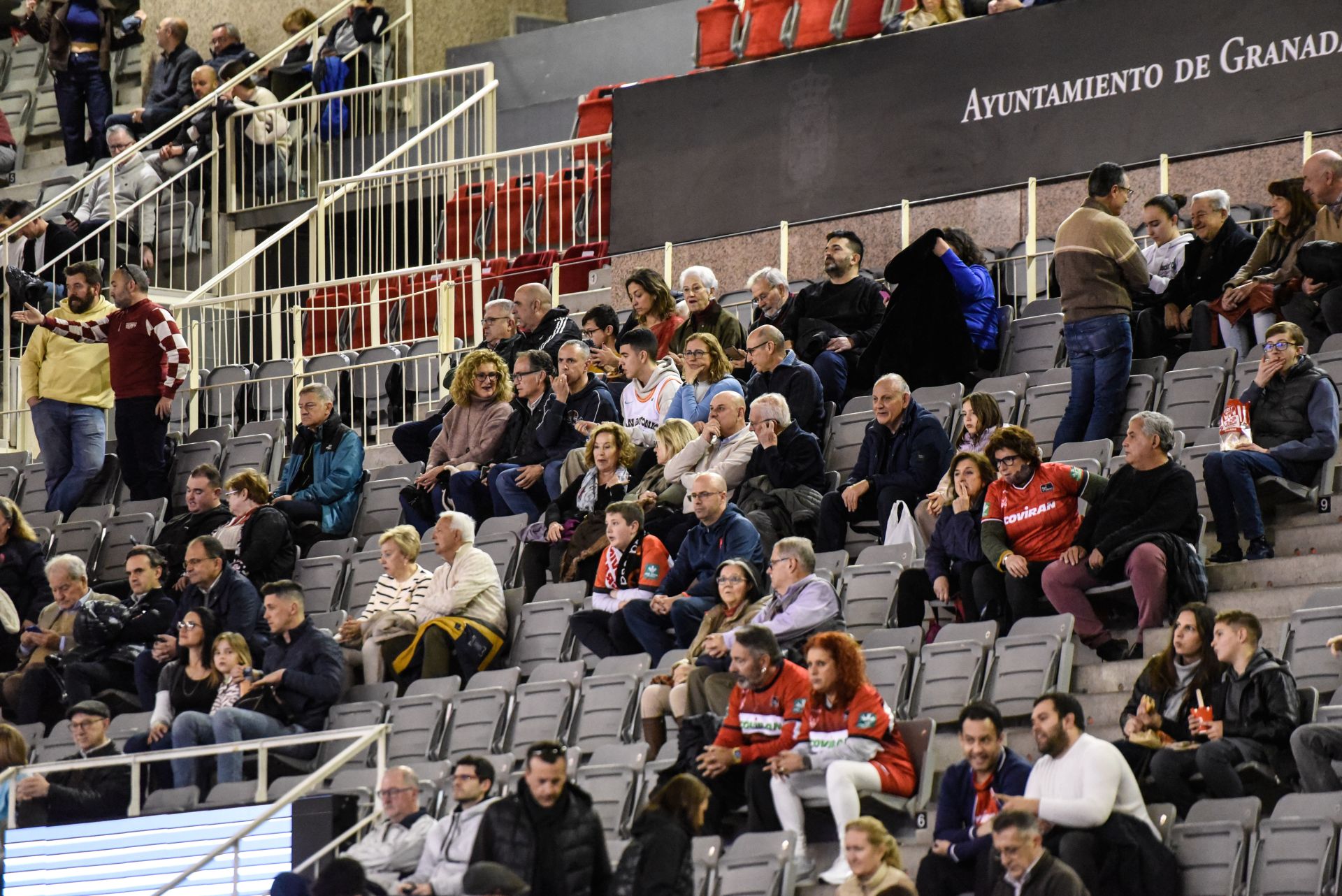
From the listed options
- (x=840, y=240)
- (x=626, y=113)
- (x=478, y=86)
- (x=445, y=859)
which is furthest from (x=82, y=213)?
(x=445, y=859)

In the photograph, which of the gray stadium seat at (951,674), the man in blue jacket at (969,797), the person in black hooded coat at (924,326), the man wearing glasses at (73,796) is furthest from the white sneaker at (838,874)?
the person in black hooded coat at (924,326)

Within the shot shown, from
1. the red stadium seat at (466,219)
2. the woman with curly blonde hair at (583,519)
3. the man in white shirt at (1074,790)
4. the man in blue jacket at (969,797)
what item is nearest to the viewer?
the man in white shirt at (1074,790)

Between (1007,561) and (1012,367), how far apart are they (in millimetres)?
2358

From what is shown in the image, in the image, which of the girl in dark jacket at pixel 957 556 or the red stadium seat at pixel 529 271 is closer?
the girl in dark jacket at pixel 957 556

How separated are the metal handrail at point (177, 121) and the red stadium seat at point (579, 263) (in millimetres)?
3190

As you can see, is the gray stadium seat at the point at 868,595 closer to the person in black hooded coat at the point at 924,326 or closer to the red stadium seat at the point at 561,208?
the person in black hooded coat at the point at 924,326

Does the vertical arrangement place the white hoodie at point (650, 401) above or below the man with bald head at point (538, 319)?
below

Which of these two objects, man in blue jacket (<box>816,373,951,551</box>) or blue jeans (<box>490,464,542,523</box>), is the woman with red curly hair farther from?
blue jeans (<box>490,464,542,523</box>)

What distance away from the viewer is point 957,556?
8.73 metres

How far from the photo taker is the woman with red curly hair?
25.2 feet

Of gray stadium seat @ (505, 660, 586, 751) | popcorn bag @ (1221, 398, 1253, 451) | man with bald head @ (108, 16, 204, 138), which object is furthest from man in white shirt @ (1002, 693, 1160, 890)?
man with bald head @ (108, 16, 204, 138)

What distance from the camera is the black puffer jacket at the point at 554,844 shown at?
7562 mm

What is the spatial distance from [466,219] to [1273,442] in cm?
736

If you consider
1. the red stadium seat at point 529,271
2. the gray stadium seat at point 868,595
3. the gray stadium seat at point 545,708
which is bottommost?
the gray stadium seat at point 545,708
